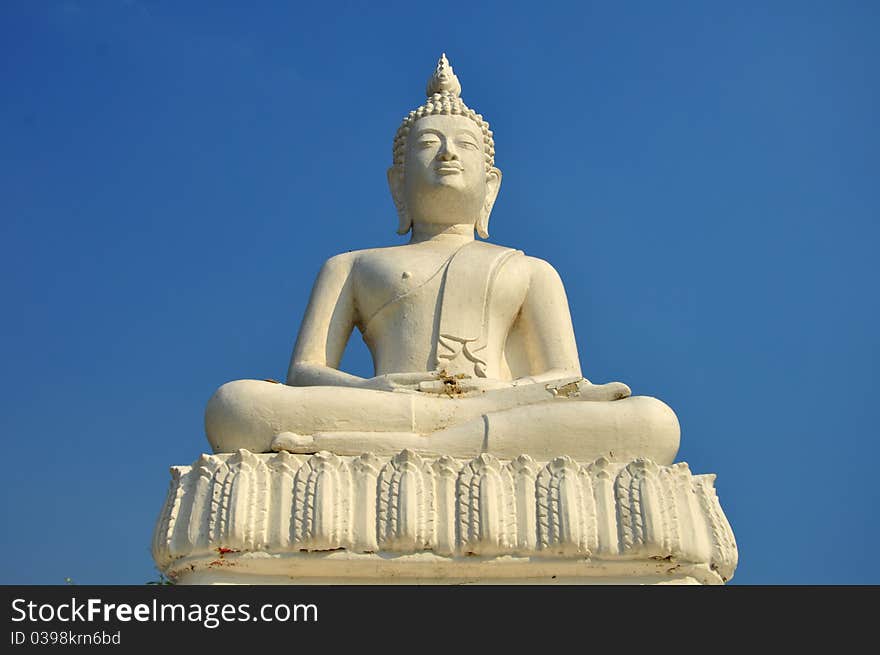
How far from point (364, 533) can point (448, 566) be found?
1.29ft

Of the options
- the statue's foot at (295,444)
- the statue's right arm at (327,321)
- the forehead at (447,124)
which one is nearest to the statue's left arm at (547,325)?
the forehead at (447,124)

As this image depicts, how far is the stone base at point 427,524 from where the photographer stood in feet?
17.1

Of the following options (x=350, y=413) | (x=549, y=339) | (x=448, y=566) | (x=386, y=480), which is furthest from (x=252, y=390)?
(x=549, y=339)

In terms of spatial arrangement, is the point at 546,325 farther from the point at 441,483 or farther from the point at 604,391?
the point at 441,483

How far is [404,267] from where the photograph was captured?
707 cm

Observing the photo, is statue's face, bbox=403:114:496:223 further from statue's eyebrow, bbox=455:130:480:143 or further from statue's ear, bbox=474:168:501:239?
statue's ear, bbox=474:168:501:239

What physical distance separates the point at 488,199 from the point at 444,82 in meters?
0.82

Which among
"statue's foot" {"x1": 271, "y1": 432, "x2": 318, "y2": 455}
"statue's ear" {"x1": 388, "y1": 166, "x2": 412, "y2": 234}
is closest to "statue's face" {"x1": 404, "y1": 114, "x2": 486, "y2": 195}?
"statue's ear" {"x1": 388, "y1": 166, "x2": 412, "y2": 234}

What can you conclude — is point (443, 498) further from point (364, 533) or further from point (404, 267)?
point (404, 267)

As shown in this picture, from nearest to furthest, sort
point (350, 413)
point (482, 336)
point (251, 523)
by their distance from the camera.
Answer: point (251, 523) < point (350, 413) < point (482, 336)

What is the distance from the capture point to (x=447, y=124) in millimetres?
7578

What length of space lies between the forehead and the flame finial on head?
0.34 metres

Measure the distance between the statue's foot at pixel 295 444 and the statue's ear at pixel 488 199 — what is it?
2.61 m
